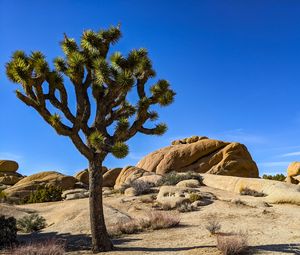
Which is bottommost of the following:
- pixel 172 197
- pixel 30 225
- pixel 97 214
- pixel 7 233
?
pixel 7 233

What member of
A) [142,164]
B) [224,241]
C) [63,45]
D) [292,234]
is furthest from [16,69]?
[142,164]

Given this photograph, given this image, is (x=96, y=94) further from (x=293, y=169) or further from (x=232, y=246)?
(x=293, y=169)

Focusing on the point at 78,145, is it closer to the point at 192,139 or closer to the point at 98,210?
the point at 98,210

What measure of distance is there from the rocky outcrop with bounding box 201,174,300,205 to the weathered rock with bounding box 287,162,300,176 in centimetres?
1936

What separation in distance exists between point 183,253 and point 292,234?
165 inches

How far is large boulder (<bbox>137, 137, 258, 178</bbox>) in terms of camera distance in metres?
33.4

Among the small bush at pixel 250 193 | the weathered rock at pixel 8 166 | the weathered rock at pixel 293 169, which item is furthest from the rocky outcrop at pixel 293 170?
the weathered rock at pixel 8 166

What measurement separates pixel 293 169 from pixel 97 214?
35424 millimetres

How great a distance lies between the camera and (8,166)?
50375 millimetres

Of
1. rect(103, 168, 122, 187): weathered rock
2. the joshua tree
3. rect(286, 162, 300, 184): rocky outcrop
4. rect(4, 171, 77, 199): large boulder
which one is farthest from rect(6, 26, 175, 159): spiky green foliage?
rect(286, 162, 300, 184): rocky outcrop

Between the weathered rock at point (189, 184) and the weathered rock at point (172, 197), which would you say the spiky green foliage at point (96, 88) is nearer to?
the weathered rock at point (172, 197)

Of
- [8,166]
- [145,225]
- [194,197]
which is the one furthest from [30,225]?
[8,166]

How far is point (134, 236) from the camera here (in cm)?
1319

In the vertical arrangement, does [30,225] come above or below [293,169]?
below
